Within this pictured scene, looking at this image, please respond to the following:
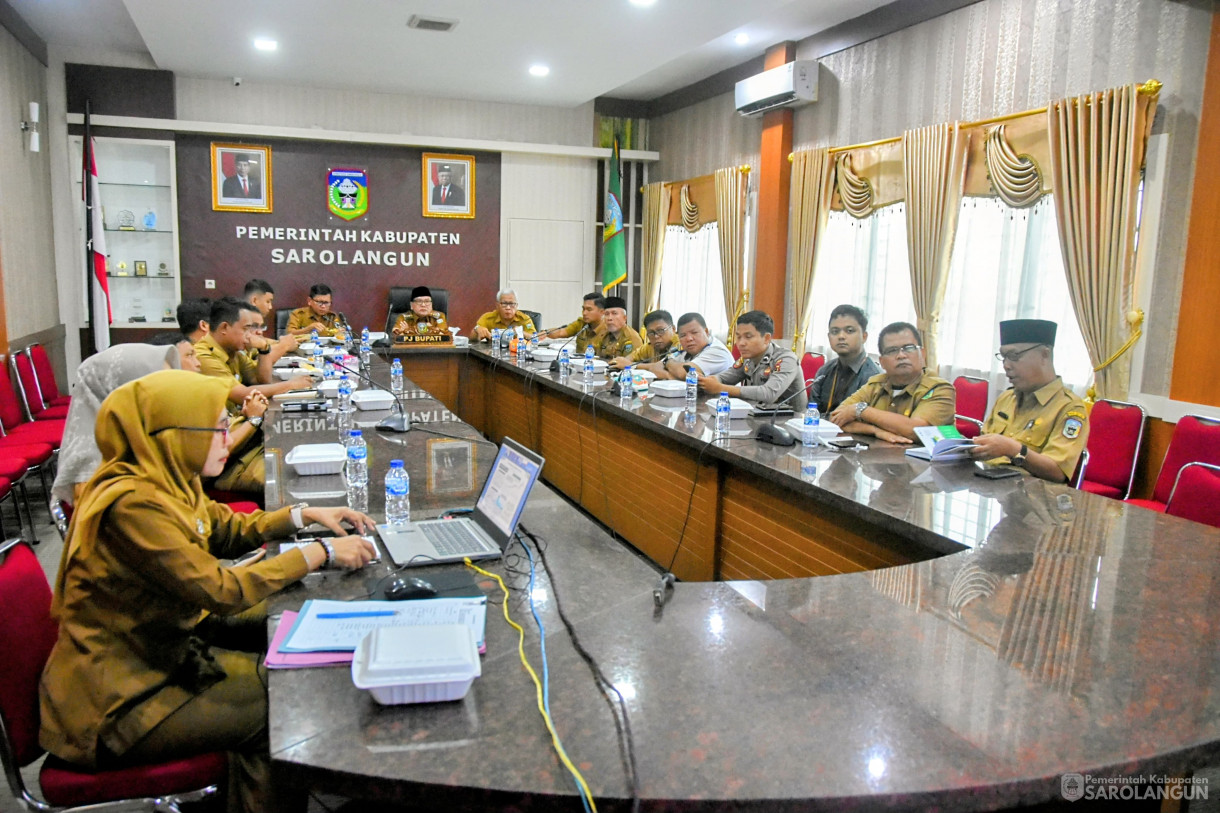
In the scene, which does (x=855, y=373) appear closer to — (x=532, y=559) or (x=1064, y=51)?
(x=1064, y=51)

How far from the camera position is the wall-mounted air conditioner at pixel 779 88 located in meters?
5.80

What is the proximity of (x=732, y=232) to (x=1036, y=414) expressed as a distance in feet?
14.3

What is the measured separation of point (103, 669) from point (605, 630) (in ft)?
2.74

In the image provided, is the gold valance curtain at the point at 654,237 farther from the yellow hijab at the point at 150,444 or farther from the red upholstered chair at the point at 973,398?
the yellow hijab at the point at 150,444

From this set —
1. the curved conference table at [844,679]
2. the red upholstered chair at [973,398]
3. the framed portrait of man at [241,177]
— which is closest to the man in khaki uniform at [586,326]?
the red upholstered chair at [973,398]

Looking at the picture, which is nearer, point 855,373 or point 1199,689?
point 1199,689

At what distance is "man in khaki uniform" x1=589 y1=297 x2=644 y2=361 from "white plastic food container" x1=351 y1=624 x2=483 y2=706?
467 centimetres

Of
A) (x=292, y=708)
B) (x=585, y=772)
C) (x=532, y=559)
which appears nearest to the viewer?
(x=585, y=772)

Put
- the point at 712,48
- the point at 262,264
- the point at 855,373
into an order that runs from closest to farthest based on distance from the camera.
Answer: the point at 855,373 < the point at 712,48 < the point at 262,264

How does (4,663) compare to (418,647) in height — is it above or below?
below

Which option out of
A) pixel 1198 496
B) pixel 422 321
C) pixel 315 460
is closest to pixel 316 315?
pixel 422 321

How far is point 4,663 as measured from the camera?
132 cm

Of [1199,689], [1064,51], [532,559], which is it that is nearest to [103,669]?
[532,559]

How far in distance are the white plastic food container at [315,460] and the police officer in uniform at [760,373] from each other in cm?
205
